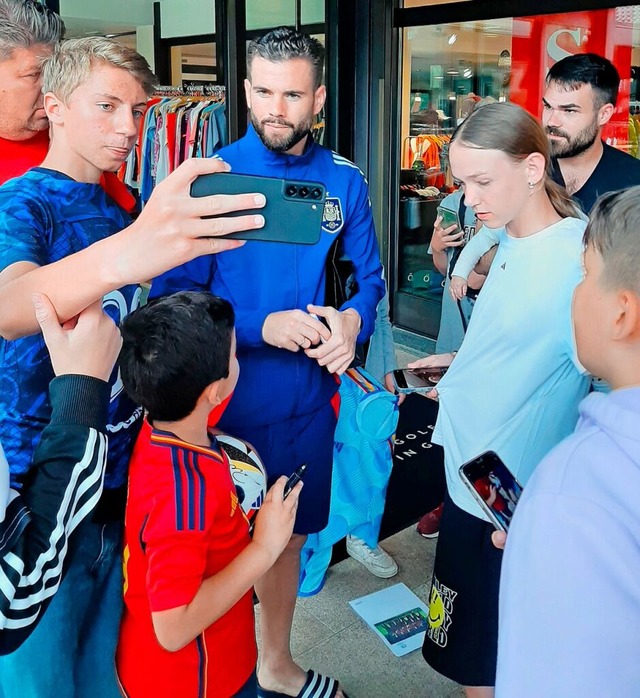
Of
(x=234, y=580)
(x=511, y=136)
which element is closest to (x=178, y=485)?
(x=234, y=580)

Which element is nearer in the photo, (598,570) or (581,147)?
(598,570)

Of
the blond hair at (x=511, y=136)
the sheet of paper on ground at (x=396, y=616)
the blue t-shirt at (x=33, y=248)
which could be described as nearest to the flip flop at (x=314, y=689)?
the sheet of paper on ground at (x=396, y=616)

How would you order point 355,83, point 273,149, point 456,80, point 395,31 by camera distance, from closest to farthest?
point 273,149
point 355,83
point 395,31
point 456,80

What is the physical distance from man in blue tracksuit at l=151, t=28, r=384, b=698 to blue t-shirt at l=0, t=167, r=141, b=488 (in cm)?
48

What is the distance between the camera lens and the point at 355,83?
11.2ft

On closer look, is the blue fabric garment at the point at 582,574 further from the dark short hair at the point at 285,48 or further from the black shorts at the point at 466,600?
the dark short hair at the point at 285,48

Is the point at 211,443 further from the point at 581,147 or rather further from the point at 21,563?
the point at 581,147

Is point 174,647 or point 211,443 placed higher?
point 211,443

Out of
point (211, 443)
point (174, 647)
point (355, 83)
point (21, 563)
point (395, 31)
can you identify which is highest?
point (395, 31)

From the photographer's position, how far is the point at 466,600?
154 cm

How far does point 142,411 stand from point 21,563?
565mm

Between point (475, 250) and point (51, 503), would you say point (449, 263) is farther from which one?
point (51, 503)

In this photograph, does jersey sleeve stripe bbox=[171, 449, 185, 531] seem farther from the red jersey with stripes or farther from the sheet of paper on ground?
the sheet of paper on ground

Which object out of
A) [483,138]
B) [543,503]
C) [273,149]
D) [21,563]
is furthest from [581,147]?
[21,563]
